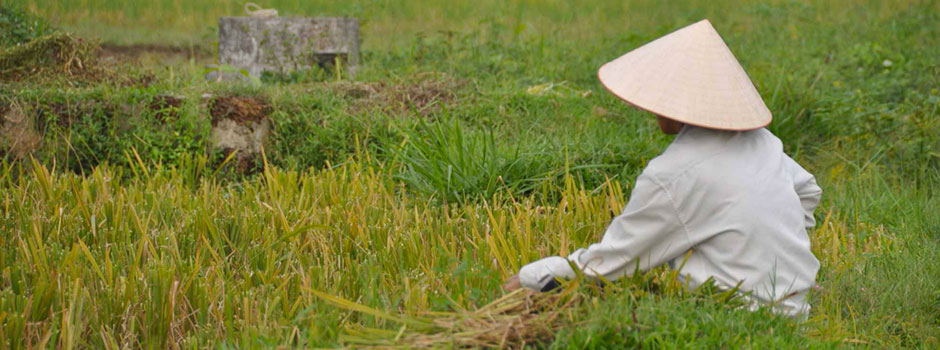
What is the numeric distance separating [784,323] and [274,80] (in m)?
5.35

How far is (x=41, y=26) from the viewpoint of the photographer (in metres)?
6.54

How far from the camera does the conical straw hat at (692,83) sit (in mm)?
2314

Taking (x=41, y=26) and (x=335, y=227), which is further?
(x=41, y=26)

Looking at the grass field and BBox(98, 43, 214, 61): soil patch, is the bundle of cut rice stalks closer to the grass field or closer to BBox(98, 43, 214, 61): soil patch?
the grass field

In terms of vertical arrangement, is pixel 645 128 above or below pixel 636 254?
below

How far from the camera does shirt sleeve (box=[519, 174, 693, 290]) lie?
226 centimetres

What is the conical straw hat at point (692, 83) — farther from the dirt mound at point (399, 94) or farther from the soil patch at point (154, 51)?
the soil patch at point (154, 51)

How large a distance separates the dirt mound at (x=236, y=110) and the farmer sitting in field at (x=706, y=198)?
3.37 meters

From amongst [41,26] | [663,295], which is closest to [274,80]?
[41,26]

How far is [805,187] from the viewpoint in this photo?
104 inches

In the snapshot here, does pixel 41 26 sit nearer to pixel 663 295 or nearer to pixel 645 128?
pixel 645 128

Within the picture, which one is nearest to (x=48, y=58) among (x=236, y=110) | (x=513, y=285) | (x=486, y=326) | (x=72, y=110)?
(x=72, y=110)

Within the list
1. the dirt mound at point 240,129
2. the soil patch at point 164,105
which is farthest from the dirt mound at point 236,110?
the soil patch at point 164,105

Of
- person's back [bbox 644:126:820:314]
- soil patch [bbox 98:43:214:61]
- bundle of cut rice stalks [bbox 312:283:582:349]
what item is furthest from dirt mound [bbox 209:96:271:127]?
person's back [bbox 644:126:820:314]
